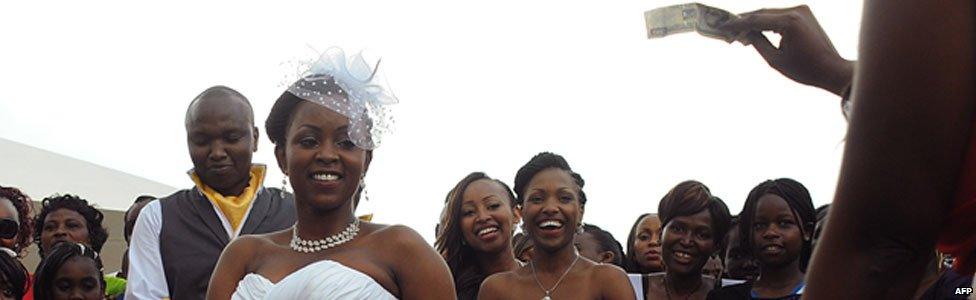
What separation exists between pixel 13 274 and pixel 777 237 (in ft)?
13.7

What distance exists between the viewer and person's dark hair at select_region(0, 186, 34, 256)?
834 cm

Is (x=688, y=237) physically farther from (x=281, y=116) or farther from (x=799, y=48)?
(x=799, y=48)

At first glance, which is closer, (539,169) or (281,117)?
(281,117)

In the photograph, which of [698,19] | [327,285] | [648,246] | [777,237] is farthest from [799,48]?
[648,246]

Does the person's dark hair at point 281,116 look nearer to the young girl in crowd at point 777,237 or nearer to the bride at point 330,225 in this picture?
the bride at point 330,225

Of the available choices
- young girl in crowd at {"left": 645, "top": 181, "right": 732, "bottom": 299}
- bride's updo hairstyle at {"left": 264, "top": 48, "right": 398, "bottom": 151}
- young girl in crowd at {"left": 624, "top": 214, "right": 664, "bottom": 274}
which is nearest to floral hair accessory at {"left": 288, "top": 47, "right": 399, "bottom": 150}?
bride's updo hairstyle at {"left": 264, "top": 48, "right": 398, "bottom": 151}

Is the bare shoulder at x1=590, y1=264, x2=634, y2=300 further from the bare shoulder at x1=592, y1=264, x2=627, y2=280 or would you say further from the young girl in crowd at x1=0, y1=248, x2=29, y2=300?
the young girl in crowd at x1=0, y1=248, x2=29, y2=300

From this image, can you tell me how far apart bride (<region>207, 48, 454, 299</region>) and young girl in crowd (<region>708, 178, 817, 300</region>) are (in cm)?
257

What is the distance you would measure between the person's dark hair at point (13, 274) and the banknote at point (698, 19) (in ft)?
17.3

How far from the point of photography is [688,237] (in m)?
6.72

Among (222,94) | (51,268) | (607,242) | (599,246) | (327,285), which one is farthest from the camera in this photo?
(607,242)

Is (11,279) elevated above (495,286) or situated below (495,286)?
above

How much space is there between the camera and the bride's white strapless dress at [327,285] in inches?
140

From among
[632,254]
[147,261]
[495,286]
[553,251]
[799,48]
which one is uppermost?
[799,48]
